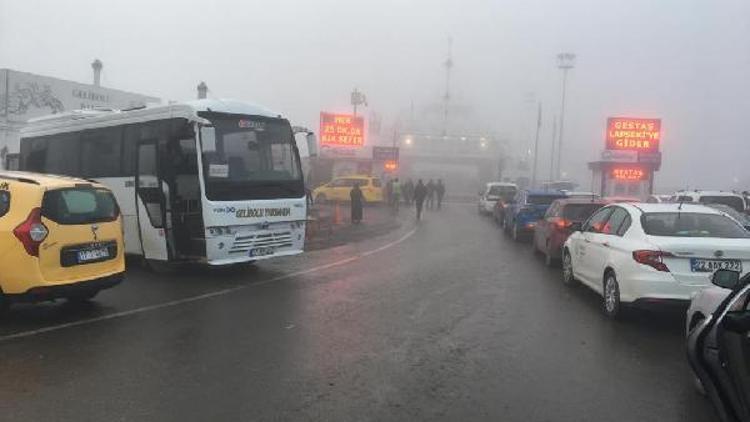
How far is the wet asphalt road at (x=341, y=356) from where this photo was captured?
5.11 metres

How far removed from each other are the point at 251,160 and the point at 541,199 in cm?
1086

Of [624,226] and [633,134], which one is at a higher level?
[633,134]

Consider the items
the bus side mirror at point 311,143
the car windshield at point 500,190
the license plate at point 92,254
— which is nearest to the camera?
the license plate at point 92,254

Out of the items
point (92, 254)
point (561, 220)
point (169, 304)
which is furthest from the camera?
point (561, 220)

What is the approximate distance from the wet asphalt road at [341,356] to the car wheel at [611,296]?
18cm

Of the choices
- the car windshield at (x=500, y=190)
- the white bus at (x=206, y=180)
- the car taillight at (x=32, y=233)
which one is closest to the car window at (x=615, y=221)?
the white bus at (x=206, y=180)

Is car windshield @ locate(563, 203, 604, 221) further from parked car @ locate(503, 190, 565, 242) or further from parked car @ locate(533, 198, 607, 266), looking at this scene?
parked car @ locate(503, 190, 565, 242)

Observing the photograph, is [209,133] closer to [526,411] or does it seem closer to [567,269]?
[567,269]

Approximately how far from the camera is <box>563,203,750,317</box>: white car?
301 inches

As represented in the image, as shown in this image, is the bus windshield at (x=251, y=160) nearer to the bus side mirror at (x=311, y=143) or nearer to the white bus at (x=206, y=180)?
the white bus at (x=206, y=180)

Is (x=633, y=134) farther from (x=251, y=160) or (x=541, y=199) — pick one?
(x=251, y=160)

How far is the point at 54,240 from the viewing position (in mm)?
7633

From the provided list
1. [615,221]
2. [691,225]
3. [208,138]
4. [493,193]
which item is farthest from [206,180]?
[493,193]

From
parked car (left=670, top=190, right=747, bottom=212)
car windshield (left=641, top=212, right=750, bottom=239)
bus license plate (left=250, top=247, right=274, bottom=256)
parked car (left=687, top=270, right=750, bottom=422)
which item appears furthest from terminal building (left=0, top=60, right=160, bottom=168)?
parked car (left=687, top=270, right=750, bottom=422)
